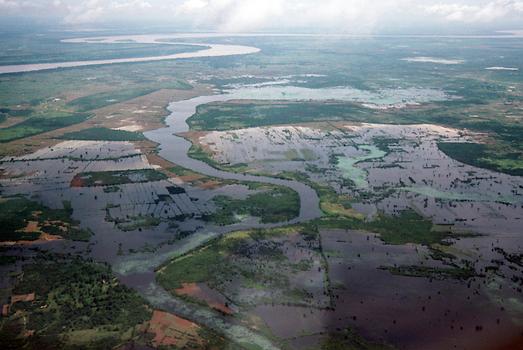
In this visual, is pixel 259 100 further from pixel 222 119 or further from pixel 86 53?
pixel 86 53

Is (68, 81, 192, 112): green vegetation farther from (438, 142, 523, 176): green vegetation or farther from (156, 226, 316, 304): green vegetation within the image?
(156, 226, 316, 304): green vegetation

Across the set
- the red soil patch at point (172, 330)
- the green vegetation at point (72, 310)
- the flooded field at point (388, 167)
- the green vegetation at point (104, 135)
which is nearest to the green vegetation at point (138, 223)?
the green vegetation at point (72, 310)

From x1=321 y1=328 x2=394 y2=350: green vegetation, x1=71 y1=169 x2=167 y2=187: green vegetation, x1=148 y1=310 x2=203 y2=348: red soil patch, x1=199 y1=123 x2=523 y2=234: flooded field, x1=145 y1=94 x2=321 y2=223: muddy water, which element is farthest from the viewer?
x1=71 y1=169 x2=167 y2=187: green vegetation

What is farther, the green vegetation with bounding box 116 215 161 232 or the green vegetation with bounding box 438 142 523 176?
the green vegetation with bounding box 438 142 523 176

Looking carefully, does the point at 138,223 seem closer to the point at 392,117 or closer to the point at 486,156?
the point at 486,156

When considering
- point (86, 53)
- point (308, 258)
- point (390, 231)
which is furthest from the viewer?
point (86, 53)

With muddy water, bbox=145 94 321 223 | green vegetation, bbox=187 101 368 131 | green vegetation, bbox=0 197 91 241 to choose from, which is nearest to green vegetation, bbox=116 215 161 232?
green vegetation, bbox=0 197 91 241

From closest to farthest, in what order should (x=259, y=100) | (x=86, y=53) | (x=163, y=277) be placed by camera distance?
(x=163, y=277)
(x=259, y=100)
(x=86, y=53)

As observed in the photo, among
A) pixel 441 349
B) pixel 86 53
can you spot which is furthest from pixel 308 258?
pixel 86 53
